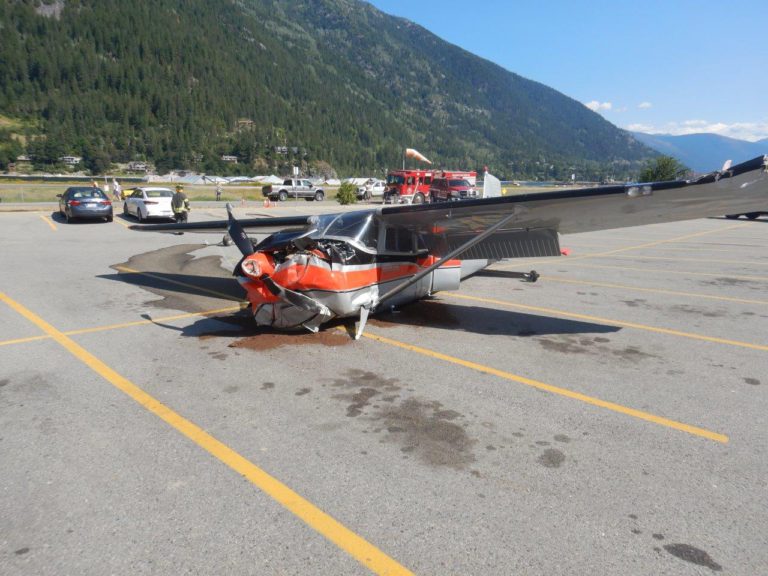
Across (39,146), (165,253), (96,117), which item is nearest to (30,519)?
(165,253)

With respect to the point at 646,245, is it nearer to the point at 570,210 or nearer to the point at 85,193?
the point at 570,210

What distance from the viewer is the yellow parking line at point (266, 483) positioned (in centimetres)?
299

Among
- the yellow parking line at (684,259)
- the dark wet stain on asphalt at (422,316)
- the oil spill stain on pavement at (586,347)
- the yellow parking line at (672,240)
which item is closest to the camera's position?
the oil spill stain on pavement at (586,347)

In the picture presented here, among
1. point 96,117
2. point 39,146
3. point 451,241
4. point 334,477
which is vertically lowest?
point 334,477

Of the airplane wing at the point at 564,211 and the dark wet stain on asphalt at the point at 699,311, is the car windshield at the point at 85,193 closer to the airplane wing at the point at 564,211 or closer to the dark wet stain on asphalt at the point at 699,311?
the airplane wing at the point at 564,211

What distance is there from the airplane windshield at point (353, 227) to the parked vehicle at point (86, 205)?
19.4 metres

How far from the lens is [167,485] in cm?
370

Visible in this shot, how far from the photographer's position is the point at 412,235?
8.50 meters

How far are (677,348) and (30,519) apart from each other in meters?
7.90

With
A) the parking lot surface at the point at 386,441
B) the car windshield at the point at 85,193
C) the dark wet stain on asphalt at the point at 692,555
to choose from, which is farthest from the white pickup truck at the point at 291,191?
the dark wet stain on asphalt at the point at 692,555

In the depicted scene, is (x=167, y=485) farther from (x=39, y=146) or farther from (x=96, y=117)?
(x=96, y=117)

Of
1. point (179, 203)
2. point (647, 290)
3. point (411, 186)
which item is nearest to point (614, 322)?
point (647, 290)

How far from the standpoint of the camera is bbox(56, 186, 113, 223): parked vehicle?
72.1 feet

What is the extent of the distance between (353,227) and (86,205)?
66.1ft
